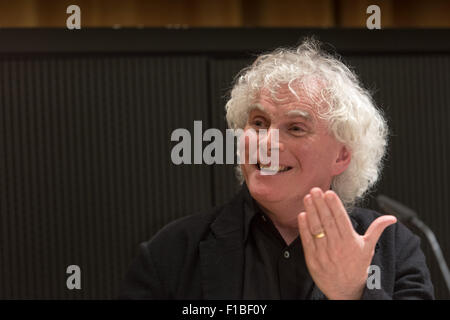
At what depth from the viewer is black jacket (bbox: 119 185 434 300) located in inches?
40.3

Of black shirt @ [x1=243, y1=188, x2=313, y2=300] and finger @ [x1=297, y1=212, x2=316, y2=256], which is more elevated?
finger @ [x1=297, y1=212, x2=316, y2=256]

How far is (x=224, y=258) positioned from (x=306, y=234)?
21 centimetres

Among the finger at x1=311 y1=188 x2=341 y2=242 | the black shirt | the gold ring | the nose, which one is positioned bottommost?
the black shirt

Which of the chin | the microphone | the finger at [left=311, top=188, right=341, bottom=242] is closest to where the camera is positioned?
the finger at [left=311, top=188, right=341, bottom=242]

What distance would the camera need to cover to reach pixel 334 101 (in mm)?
1049

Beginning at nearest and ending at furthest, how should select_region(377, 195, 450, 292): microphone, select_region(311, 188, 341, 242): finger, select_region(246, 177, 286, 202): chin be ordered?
select_region(311, 188, 341, 242): finger → select_region(246, 177, 286, 202): chin → select_region(377, 195, 450, 292): microphone

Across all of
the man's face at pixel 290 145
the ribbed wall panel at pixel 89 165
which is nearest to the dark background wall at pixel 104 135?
the ribbed wall panel at pixel 89 165

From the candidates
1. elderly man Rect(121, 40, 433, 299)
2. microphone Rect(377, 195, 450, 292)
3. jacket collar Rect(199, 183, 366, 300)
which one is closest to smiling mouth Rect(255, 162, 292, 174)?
elderly man Rect(121, 40, 433, 299)

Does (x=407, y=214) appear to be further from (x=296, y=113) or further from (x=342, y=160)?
(x=296, y=113)

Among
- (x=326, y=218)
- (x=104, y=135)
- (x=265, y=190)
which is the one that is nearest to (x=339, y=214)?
(x=326, y=218)

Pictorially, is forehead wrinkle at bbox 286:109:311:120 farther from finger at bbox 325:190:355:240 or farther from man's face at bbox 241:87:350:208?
finger at bbox 325:190:355:240

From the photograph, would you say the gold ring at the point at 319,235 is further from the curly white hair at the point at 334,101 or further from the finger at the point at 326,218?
the curly white hair at the point at 334,101

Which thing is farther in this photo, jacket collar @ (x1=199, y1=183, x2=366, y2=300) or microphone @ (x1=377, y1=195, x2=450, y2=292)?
microphone @ (x1=377, y1=195, x2=450, y2=292)
